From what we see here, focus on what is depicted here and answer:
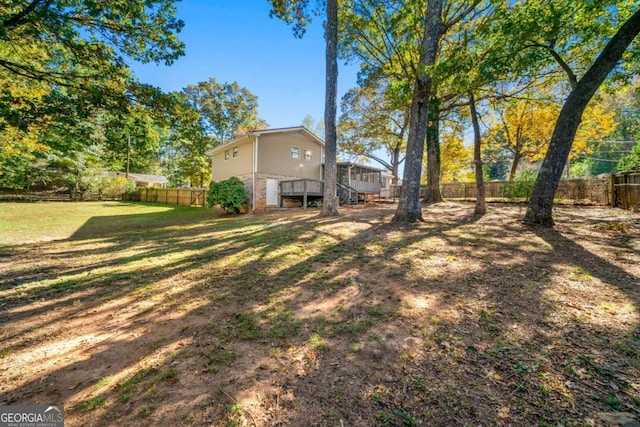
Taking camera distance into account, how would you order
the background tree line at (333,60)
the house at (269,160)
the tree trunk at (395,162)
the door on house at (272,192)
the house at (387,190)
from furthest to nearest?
the tree trunk at (395,162) → the house at (387,190) → the door on house at (272,192) → the house at (269,160) → the background tree line at (333,60)

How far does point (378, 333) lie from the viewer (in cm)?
240

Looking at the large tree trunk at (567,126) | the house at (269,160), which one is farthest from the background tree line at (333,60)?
the house at (269,160)

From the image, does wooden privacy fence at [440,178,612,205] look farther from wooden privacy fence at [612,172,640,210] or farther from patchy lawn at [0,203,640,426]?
patchy lawn at [0,203,640,426]

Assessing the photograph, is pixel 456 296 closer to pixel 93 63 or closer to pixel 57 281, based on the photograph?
pixel 57 281

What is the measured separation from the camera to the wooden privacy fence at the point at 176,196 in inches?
891

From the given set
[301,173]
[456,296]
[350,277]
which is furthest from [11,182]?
[456,296]

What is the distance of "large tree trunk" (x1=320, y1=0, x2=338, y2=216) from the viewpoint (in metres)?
9.18

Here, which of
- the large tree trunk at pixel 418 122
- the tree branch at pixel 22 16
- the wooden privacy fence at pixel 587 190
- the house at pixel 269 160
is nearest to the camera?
the tree branch at pixel 22 16

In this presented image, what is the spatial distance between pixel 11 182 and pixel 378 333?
3368 centimetres

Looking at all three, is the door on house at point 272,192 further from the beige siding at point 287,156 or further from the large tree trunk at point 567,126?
the large tree trunk at point 567,126

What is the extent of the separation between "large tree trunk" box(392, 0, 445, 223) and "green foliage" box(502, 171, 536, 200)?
359 inches

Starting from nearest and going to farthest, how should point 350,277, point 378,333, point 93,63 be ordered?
point 378,333
point 350,277
point 93,63

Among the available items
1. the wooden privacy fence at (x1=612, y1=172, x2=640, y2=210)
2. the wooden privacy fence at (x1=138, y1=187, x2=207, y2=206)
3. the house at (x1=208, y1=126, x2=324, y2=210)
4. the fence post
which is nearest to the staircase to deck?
the house at (x1=208, y1=126, x2=324, y2=210)

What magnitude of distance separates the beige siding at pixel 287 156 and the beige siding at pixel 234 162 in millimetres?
879
